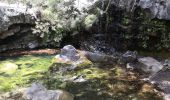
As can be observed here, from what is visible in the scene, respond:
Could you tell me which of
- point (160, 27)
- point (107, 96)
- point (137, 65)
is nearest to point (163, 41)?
point (160, 27)

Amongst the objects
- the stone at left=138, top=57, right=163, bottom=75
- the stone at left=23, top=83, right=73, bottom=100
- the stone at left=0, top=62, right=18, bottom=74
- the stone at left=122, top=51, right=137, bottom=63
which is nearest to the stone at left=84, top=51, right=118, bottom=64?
the stone at left=122, top=51, right=137, bottom=63

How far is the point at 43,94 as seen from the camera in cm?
910

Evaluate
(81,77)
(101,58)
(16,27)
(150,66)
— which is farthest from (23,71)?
(150,66)

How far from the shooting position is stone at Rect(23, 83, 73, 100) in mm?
8945

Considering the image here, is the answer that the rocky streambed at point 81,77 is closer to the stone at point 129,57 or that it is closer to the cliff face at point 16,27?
the stone at point 129,57

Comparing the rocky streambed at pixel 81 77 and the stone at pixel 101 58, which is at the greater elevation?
the stone at pixel 101 58

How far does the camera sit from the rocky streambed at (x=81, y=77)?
395 inches

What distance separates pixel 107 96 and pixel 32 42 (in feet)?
26.9

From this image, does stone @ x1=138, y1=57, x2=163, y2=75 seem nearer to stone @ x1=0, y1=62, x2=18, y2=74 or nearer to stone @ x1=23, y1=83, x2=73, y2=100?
stone @ x1=23, y1=83, x2=73, y2=100

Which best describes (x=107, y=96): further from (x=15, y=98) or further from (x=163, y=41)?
(x=163, y=41)

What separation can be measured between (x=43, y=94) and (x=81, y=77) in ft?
10.1

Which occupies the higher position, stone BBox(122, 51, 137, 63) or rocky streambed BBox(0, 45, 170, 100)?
stone BBox(122, 51, 137, 63)

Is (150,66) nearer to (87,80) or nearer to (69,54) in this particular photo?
(87,80)

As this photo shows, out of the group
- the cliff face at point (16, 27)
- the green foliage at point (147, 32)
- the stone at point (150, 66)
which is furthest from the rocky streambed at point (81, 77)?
the green foliage at point (147, 32)
